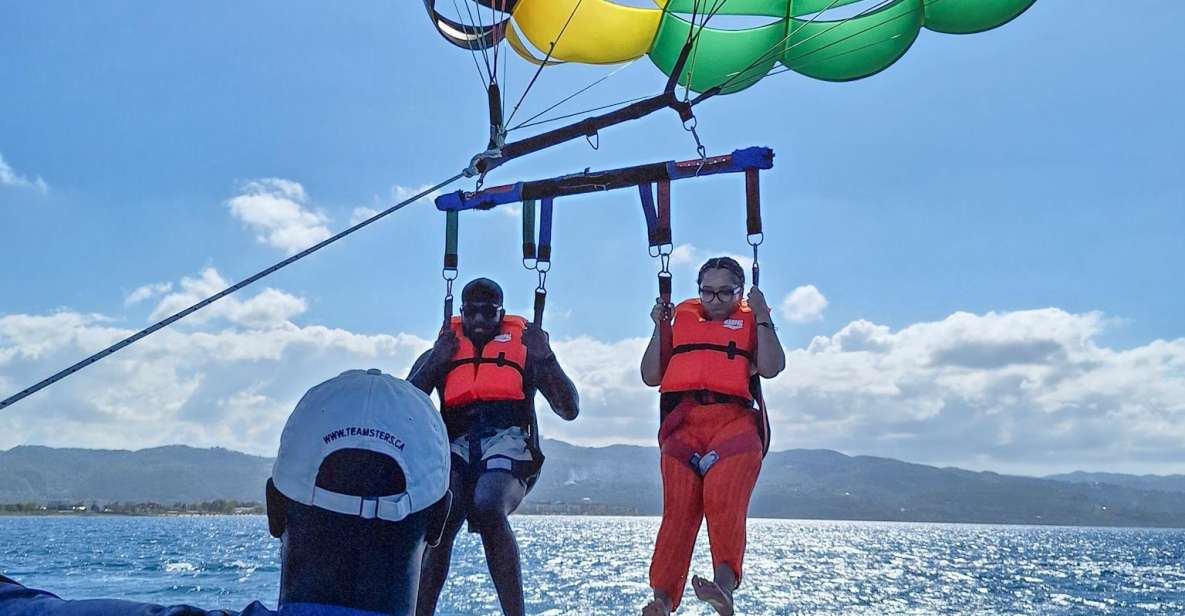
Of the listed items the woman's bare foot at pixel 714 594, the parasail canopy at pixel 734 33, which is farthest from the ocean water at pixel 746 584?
the woman's bare foot at pixel 714 594

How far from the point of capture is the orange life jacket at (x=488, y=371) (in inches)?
199

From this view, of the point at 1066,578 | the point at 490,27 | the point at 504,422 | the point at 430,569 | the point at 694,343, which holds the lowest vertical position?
the point at 1066,578

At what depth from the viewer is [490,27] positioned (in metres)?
6.36

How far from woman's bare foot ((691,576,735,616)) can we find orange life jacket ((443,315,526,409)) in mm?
1394

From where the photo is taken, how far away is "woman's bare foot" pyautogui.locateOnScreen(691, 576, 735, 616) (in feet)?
13.9

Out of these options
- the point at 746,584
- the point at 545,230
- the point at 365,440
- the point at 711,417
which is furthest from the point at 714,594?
the point at 746,584

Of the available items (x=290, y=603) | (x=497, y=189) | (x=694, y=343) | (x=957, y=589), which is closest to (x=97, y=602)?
(x=290, y=603)

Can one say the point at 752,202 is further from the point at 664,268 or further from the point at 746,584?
the point at 746,584

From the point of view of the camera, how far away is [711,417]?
4.94 m

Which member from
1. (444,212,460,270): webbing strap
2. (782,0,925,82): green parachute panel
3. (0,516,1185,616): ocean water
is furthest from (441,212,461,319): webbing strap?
(0,516,1185,616): ocean water

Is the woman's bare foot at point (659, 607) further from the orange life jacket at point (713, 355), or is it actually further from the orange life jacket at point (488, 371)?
the orange life jacket at point (488, 371)

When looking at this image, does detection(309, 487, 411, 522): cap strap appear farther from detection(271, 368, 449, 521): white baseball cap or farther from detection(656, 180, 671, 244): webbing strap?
detection(656, 180, 671, 244): webbing strap

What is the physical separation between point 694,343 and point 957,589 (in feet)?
152

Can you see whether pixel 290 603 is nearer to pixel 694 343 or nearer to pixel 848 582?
pixel 694 343
